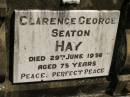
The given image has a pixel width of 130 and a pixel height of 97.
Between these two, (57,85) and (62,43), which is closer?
(62,43)

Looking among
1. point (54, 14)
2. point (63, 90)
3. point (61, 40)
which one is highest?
point (54, 14)

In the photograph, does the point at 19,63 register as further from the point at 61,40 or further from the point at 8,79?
the point at 61,40

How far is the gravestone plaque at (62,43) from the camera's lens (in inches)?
108

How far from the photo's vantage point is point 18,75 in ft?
9.45

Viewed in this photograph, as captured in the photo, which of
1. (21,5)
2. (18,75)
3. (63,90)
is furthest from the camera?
(63,90)

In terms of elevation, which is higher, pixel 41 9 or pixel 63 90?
pixel 41 9

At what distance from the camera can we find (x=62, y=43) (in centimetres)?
289

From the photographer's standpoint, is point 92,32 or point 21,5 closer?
point 21,5

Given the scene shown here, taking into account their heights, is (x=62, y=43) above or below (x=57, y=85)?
above

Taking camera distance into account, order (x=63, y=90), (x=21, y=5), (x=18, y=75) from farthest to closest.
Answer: (x=63, y=90) → (x=18, y=75) → (x=21, y=5)

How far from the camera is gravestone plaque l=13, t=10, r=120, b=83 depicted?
274 centimetres

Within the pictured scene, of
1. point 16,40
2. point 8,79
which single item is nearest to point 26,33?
point 16,40

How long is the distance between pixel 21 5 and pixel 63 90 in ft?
3.21

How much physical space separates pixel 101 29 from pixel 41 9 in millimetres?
628
